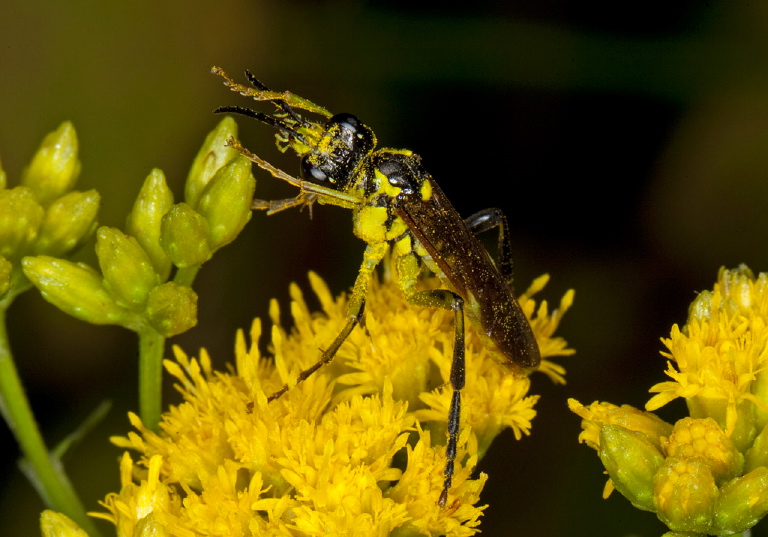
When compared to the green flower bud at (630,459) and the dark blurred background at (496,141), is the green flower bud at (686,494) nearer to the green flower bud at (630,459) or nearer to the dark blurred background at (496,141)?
the green flower bud at (630,459)

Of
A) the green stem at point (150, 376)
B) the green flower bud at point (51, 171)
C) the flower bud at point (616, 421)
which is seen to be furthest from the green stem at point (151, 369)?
the flower bud at point (616, 421)

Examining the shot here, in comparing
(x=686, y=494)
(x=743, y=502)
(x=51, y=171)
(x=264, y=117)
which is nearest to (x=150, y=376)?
(x=51, y=171)

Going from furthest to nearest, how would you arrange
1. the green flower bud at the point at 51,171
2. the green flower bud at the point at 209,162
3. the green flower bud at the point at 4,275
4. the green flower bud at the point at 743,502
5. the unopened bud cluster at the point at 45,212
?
the green flower bud at the point at 51,171
the green flower bud at the point at 209,162
the unopened bud cluster at the point at 45,212
the green flower bud at the point at 4,275
the green flower bud at the point at 743,502

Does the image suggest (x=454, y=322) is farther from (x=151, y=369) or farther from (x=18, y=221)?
(x=18, y=221)

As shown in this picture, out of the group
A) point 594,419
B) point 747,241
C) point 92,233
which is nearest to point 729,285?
point 594,419

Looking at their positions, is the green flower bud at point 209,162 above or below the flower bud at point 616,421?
above

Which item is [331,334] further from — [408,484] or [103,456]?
[103,456]

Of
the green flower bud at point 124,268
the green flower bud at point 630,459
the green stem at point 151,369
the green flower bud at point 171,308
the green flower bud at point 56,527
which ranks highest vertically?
→ the green flower bud at point 124,268
